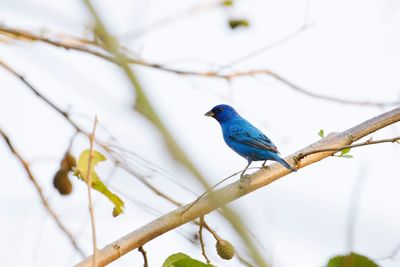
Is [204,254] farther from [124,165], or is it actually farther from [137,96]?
[137,96]

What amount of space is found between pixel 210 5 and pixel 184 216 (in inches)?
95.9

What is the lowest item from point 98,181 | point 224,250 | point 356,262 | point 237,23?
point 356,262

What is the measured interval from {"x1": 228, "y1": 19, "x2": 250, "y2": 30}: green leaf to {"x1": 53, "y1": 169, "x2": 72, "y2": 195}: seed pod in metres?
1.75

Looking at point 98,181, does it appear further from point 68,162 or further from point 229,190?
point 68,162

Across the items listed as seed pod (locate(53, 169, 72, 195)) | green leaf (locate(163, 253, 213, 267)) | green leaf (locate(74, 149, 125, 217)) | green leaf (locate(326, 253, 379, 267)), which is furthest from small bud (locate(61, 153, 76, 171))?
Answer: green leaf (locate(326, 253, 379, 267))

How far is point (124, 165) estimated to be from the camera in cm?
396

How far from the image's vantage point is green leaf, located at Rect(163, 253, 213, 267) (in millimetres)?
2692

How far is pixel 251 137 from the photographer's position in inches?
223

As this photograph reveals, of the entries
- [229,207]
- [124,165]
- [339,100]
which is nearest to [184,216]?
[124,165]

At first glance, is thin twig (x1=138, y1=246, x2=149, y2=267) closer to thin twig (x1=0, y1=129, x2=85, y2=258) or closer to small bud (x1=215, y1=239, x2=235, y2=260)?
small bud (x1=215, y1=239, x2=235, y2=260)

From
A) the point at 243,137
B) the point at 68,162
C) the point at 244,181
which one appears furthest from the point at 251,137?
the point at 244,181

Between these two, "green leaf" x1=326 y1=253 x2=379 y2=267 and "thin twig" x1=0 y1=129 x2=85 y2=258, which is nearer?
"green leaf" x1=326 y1=253 x2=379 y2=267

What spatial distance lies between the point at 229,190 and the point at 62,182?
2032 mm

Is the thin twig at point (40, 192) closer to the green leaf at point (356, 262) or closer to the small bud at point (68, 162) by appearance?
the small bud at point (68, 162)
